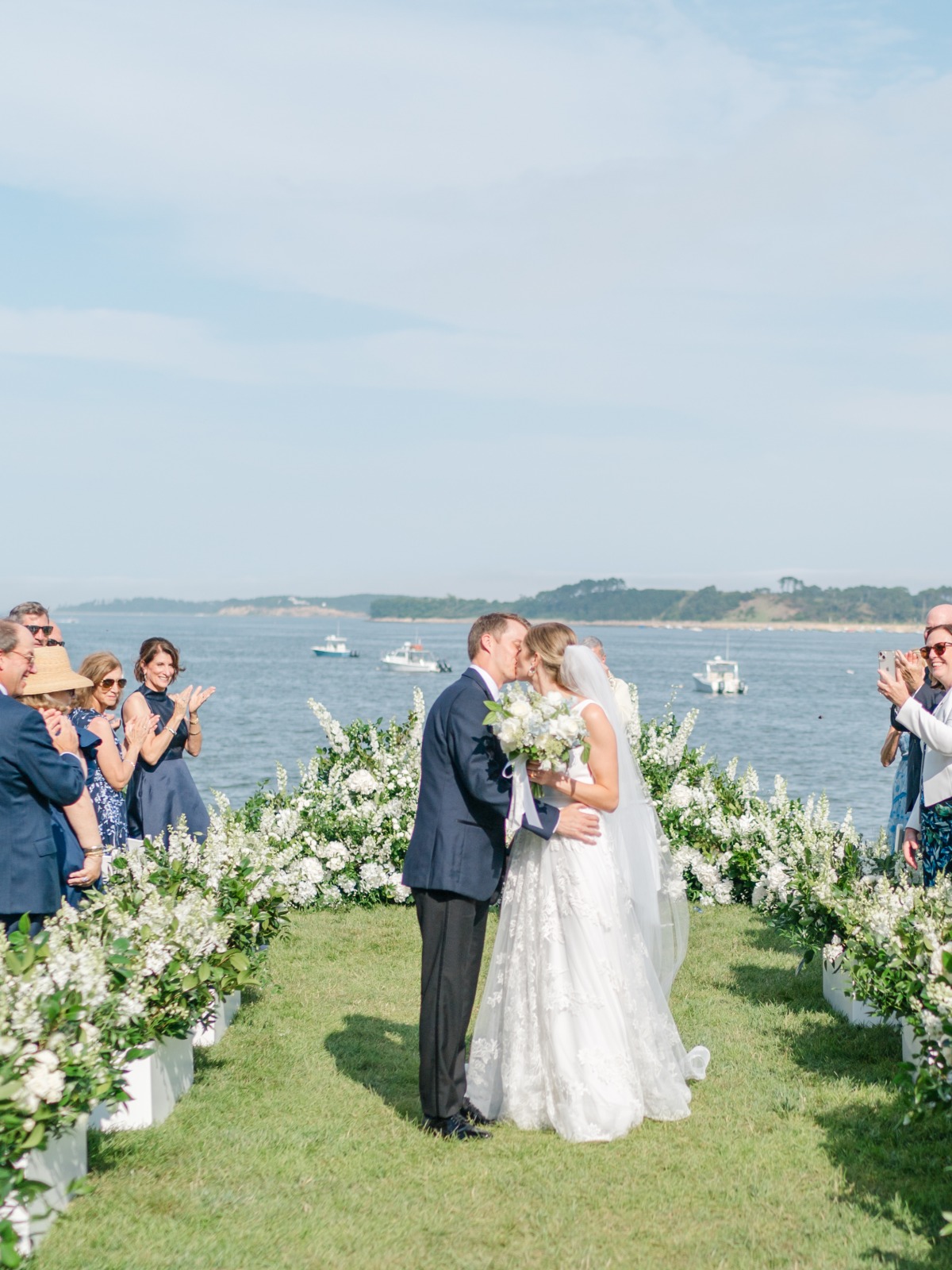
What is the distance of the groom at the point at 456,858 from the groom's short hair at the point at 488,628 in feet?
0.09

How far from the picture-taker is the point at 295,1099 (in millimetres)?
6289

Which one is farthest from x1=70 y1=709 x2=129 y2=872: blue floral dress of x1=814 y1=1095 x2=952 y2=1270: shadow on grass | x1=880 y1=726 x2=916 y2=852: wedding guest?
x1=880 y1=726 x2=916 y2=852: wedding guest

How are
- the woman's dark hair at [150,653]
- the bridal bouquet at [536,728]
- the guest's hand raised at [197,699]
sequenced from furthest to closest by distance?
1. the guest's hand raised at [197,699]
2. the woman's dark hair at [150,653]
3. the bridal bouquet at [536,728]

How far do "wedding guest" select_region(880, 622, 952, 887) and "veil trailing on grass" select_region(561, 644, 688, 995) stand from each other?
4.90 feet

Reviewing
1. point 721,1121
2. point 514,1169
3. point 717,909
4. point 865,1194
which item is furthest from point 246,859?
point 717,909

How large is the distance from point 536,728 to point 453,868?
785 mm

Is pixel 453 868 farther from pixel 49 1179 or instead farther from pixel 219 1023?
pixel 219 1023

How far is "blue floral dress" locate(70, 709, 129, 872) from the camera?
7.49 metres

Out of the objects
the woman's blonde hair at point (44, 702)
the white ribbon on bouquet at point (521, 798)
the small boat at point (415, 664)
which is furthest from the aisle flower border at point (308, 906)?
the small boat at point (415, 664)

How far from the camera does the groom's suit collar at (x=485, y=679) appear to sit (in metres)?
5.77

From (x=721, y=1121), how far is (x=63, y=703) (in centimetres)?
411

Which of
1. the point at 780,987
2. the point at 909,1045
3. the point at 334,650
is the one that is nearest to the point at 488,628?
the point at 909,1045

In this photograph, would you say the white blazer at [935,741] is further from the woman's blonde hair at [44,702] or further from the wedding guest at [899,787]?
the woman's blonde hair at [44,702]

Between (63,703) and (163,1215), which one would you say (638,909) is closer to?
(163,1215)
